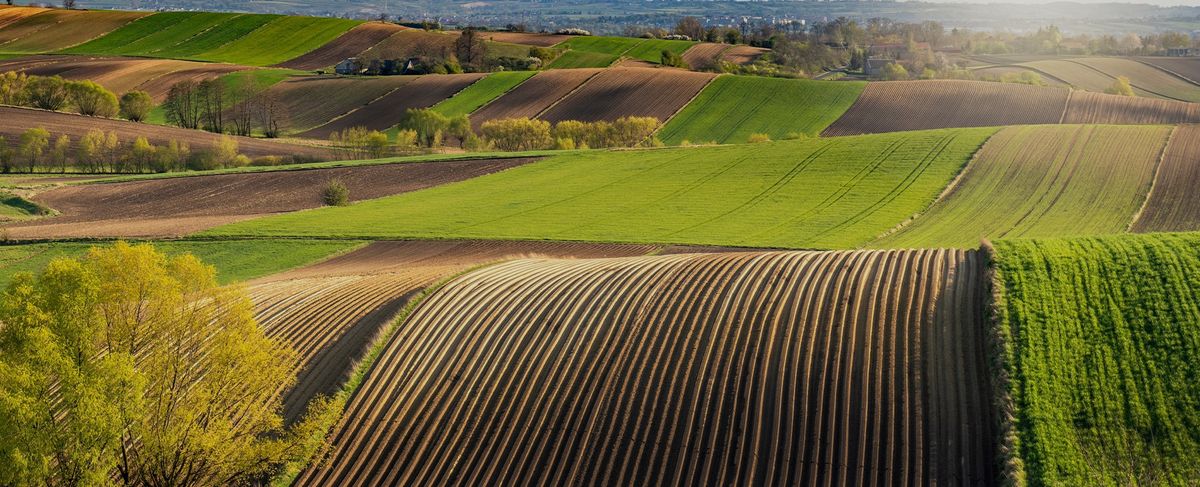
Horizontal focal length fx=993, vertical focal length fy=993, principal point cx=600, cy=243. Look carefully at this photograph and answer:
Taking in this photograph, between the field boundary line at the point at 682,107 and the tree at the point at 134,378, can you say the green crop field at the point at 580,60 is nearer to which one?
the field boundary line at the point at 682,107

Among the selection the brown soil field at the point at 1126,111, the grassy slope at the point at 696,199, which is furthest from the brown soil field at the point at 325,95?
the brown soil field at the point at 1126,111

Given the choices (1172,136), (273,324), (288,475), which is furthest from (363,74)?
(288,475)

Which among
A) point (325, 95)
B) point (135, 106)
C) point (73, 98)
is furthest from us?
point (325, 95)

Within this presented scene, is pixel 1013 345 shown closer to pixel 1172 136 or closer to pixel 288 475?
pixel 288 475

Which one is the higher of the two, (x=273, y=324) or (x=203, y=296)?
(x=203, y=296)

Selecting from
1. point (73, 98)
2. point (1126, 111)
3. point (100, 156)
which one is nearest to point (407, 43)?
point (73, 98)

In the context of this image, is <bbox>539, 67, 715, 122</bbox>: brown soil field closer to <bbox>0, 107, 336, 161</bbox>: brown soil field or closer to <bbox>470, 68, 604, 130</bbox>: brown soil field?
<bbox>470, 68, 604, 130</bbox>: brown soil field

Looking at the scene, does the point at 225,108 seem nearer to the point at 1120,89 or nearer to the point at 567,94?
the point at 567,94
